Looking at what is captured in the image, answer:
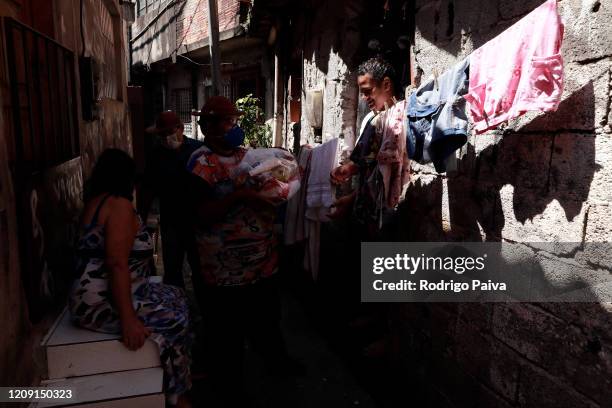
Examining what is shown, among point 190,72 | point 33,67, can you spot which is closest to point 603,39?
point 33,67

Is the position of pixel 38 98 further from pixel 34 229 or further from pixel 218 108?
pixel 218 108

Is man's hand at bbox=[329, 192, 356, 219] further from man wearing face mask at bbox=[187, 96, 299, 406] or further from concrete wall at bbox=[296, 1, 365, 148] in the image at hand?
concrete wall at bbox=[296, 1, 365, 148]

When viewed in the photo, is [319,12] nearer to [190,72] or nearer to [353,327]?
[353,327]

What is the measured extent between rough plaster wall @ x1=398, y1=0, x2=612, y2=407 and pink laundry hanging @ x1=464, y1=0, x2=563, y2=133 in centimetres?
18

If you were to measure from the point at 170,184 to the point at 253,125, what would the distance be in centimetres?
578

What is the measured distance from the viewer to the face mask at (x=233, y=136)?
294 cm

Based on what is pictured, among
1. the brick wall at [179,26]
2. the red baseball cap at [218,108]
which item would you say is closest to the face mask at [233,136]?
the red baseball cap at [218,108]

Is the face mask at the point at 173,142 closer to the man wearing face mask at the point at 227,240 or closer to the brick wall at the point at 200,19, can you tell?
the man wearing face mask at the point at 227,240

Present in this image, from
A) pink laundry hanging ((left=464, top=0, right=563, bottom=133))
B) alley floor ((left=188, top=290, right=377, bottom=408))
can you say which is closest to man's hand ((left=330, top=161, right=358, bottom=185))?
pink laundry hanging ((left=464, top=0, right=563, bottom=133))

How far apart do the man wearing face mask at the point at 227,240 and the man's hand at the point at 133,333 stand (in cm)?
82

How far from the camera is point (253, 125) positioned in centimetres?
940

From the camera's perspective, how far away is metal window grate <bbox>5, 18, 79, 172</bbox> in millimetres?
1902

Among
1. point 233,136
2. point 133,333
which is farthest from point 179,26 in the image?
point 133,333

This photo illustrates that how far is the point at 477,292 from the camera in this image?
104 inches
